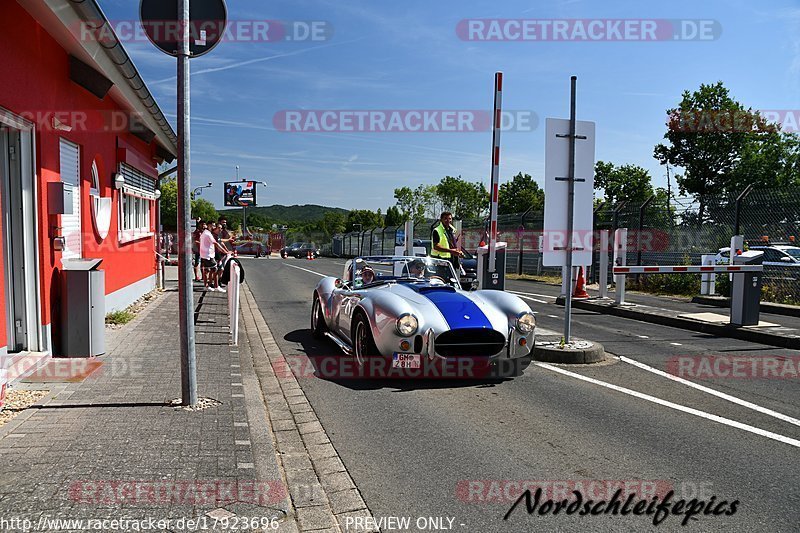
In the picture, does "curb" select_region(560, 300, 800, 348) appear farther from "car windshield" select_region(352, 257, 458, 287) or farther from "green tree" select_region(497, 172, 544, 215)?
"green tree" select_region(497, 172, 544, 215)

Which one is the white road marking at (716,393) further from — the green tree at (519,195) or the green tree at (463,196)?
the green tree at (519,195)

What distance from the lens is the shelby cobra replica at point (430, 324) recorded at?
598 centimetres

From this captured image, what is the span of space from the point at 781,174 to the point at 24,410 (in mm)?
49346

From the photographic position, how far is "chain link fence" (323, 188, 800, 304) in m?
14.0

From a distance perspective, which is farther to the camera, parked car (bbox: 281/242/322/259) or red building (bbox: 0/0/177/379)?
parked car (bbox: 281/242/322/259)

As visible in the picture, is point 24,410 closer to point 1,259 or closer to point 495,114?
point 1,259

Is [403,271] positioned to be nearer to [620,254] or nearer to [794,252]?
[620,254]

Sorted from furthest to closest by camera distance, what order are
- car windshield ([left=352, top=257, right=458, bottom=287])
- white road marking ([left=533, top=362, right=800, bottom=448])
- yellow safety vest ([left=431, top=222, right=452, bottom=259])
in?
yellow safety vest ([left=431, top=222, right=452, bottom=259]) → car windshield ([left=352, top=257, right=458, bottom=287]) → white road marking ([left=533, top=362, right=800, bottom=448])

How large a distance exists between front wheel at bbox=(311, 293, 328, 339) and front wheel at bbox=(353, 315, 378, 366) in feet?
6.03

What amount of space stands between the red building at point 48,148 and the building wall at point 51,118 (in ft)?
0.04

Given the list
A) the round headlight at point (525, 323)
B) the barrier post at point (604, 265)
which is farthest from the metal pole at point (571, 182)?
the barrier post at point (604, 265)

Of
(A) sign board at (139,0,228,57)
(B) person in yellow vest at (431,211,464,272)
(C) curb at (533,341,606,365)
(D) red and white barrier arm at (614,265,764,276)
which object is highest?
(A) sign board at (139,0,228,57)

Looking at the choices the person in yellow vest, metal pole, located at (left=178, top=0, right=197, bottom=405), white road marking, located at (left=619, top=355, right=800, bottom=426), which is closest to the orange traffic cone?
the person in yellow vest

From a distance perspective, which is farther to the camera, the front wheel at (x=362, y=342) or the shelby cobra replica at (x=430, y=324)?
the front wheel at (x=362, y=342)
